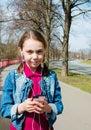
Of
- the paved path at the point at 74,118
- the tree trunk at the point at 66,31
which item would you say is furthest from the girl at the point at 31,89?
the tree trunk at the point at 66,31

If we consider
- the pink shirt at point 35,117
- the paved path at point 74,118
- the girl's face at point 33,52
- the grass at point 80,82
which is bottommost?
the grass at point 80,82

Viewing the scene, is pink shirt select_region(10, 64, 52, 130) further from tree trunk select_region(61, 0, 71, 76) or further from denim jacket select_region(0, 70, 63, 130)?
tree trunk select_region(61, 0, 71, 76)

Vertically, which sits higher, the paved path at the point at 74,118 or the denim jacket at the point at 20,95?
the denim jacket at the point at 20,95

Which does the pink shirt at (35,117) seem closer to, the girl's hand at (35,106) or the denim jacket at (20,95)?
the denim jacket at (20,95)

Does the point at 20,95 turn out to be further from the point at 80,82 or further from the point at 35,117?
the point at 80,82

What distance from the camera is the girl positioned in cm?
320

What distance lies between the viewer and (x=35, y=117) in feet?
10.5

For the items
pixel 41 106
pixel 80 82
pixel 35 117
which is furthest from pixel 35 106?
pixel 80 82

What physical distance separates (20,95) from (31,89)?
0.11m

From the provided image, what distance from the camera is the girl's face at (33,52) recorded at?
A: 3.24 meters

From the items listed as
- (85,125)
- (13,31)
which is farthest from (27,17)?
(85,125)

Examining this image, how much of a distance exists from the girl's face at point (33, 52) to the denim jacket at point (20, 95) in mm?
143

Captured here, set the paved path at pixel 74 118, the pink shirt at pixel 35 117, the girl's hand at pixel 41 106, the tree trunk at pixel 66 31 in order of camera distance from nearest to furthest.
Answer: the girl's hand at pixel 41 106
the pink shirt at pixel 35 117
the paved path at pixel 74 118
the tree trunk at pixel 66 31

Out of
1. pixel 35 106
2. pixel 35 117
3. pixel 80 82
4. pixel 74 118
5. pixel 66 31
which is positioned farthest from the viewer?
pixel 66 31
